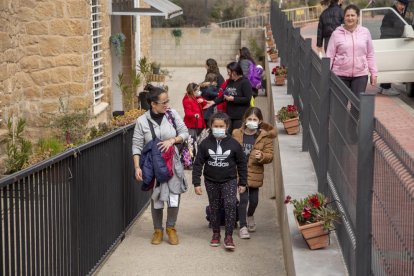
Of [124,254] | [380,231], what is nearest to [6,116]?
[124,254]

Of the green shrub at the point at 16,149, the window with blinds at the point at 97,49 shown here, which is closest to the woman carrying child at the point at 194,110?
the green shrub at the point at 16,149

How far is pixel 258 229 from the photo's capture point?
29.8 ft

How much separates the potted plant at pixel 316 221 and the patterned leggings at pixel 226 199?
77.7 inches

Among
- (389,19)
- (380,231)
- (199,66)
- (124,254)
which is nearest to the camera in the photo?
(380,231)

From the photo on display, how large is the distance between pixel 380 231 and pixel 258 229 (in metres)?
4.65

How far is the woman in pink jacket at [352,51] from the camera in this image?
32.9ft

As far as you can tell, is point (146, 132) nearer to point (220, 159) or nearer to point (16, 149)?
point (220, 159)

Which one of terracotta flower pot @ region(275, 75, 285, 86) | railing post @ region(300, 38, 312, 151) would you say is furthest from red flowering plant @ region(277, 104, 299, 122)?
terracotta flower pot @ region(275, 75, 285, 86)

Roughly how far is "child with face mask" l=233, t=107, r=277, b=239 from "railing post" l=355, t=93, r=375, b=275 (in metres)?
3.73

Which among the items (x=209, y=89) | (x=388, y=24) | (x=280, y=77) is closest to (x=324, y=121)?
(x=209, y=89)

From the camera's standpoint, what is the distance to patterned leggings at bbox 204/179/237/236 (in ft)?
26.8

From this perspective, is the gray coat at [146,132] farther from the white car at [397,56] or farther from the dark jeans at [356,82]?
the white car at [397,56]

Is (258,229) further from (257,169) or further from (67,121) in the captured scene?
(67,121)

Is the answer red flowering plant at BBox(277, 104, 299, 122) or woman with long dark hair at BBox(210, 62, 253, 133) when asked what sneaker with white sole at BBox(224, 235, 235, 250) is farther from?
woman with long dark hair at BBox(210, 62, 253, 133)
